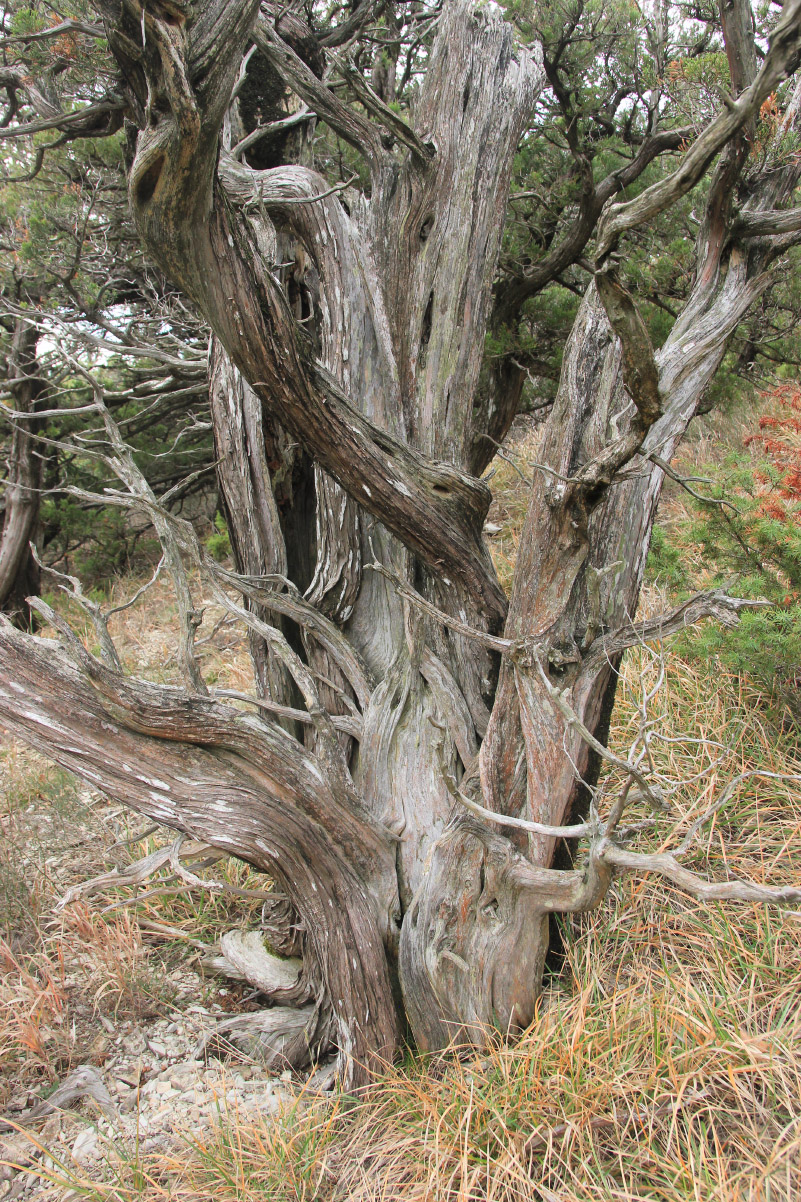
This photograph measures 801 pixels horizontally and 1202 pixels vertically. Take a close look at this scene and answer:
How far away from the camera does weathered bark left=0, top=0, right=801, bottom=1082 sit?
211cm

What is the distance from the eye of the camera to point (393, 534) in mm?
2764

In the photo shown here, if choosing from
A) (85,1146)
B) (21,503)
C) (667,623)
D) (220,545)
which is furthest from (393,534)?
(21,503)

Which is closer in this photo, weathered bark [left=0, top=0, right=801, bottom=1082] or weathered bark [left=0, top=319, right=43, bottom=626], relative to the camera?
→ weathered bark [left=0, top=0, right=801, bottom=1082]

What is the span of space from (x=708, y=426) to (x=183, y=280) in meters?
5.82

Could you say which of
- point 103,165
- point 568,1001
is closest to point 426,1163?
point 568,1001

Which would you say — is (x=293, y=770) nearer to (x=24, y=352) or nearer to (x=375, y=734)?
(x=375, y=734)

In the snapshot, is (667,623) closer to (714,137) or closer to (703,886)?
(703,886)

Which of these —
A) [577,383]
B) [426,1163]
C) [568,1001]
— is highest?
[577,383]

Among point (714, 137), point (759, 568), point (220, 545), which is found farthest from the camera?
point (220, 545)

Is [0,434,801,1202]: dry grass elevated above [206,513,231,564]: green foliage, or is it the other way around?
[206,513,231,564]: green foliage

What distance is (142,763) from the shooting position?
236 cm

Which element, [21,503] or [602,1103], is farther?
[21,503]

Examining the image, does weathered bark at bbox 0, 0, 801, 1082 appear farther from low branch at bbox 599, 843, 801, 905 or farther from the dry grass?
the dry grass

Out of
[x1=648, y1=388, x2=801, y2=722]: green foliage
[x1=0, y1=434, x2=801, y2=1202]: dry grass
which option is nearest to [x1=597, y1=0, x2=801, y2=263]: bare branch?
[x1=0, y1=434, x2=801, y2=1202]: dry grass
